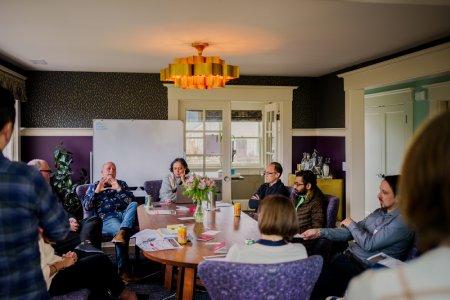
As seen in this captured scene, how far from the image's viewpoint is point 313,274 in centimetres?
217

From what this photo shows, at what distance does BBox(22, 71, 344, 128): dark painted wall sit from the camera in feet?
22.0

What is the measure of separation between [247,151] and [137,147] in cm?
315

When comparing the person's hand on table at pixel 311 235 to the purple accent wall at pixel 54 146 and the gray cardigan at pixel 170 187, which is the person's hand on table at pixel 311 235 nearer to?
the gray cardigan at pixel 170 187

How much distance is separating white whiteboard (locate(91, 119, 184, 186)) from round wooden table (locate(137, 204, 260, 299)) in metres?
1.96

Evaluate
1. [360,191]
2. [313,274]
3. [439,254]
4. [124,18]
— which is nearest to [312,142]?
[360,191]

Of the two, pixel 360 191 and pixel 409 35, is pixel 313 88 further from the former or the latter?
pixel 409 35

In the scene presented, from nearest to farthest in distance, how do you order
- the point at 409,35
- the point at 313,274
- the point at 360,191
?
the point at 313,274, the point at 409,35, the point at 360,191

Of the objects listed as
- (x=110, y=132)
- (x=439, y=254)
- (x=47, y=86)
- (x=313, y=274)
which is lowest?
(x=313, y=274)

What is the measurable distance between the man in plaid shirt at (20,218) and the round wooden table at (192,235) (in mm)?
1240

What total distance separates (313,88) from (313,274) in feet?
18.8

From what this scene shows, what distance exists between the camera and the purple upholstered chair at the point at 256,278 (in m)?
2.05

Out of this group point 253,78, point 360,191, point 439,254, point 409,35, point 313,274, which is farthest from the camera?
point 253,78

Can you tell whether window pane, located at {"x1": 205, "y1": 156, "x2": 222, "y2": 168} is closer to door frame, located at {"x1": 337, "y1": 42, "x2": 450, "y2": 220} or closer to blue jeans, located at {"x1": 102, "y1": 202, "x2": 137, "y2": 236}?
door frame, located at {"x1": 337, "y1": 42, "x2": 450, "y2": 220}

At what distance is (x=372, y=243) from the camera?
3178mm
